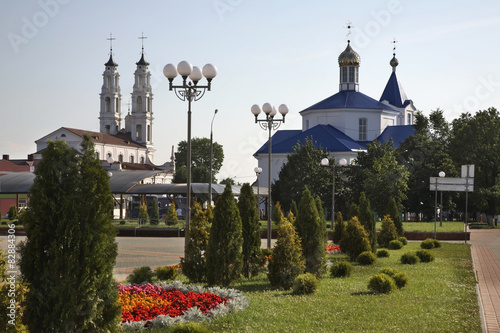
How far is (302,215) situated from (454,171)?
127ft

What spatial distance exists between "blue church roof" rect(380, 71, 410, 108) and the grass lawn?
78603mm

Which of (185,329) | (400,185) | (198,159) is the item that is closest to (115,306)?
(185,329)

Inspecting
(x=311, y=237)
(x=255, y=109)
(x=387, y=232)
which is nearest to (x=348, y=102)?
(x=387, y=232)

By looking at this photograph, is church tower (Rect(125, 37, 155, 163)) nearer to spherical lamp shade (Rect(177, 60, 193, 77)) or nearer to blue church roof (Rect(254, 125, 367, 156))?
blue church roof (Rect(254, 125, 367, 156))

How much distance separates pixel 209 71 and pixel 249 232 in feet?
12.6

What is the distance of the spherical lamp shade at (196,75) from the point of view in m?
15.4

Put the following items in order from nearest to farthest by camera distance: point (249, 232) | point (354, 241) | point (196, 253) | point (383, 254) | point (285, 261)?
1. point (285, 261)
2. point (196, 253)
3. point (249, 232)
4. point (354, 241)
5. point (383, 254)

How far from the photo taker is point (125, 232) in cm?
3512

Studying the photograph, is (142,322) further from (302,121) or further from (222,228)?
(302,121)

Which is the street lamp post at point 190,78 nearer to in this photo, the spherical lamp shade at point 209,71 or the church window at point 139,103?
the spherical lamp shade at point 209,71

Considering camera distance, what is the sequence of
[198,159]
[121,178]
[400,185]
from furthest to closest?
1. [198,159]
2. [121,178]
3. [400,185]

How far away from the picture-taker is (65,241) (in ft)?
25.4

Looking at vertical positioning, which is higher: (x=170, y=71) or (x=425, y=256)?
(x=170, y=71)

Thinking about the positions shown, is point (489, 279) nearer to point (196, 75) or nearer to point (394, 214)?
point (196, 75)
